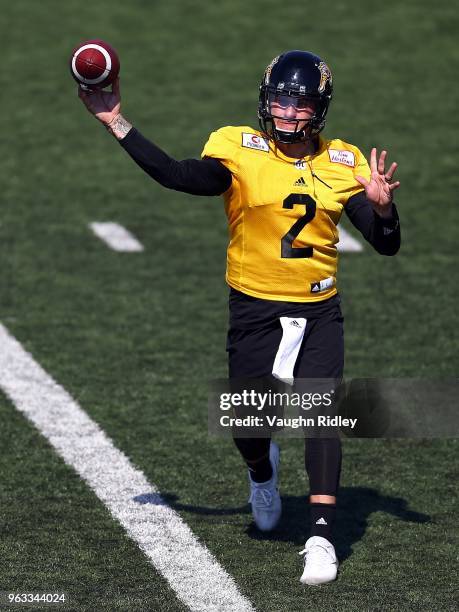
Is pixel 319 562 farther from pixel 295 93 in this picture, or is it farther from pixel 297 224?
pixel 295 93

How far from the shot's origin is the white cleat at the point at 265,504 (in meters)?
6.22

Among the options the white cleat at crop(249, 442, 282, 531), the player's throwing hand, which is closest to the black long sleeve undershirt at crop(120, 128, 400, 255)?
the player's throwing hand

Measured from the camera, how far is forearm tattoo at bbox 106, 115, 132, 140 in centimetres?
579

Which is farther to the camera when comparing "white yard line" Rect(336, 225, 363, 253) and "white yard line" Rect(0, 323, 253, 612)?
"white yard line" Rect(336, 225, 363, 253)

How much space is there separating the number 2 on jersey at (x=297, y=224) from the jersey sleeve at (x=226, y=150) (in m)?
0.27

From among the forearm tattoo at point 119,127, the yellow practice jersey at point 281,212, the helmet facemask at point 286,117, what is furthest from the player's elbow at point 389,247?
the forearm tattoo at point 119,127

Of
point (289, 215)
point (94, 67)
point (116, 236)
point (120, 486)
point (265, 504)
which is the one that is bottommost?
point (116, 236)

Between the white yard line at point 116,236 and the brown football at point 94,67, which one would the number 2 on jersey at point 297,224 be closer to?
the brown football at point 94,67

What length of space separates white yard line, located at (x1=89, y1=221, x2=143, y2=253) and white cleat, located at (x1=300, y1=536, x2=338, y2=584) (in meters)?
5.89

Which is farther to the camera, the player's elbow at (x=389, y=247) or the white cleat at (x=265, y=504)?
the white cleat at (x=265, y=504)

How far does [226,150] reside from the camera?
5863mm

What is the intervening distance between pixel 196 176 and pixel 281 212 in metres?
0.38

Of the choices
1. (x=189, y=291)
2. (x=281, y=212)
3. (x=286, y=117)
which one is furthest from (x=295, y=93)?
(x=189, y=291)

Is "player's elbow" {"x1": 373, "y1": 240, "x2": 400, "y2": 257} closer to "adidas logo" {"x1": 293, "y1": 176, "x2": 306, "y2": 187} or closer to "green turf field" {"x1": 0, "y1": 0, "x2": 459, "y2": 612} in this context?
"adidas logo" {"x1": 293, "y1": 176, "x2": 306, "y2": 187}
